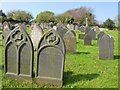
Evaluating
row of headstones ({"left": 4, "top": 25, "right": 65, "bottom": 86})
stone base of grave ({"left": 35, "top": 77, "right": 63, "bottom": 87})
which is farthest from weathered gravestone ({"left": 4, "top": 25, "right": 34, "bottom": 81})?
stone base of grave ({"left": 35, "top": 77, "right": 63, "bottom": 87})

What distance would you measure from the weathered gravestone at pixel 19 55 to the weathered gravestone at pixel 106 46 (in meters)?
4.45

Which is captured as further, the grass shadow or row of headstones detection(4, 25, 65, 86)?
the grass shadow

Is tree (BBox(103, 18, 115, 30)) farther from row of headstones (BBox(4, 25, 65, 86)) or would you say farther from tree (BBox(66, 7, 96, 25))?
row of headstones (BBox(4, 25, 65, 86))

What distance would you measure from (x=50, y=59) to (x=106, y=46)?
4.39m

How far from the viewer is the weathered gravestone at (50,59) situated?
246 inches

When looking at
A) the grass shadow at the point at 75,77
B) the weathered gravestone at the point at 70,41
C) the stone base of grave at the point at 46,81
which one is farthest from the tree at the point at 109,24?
the stone base of grave at the point at 46,81

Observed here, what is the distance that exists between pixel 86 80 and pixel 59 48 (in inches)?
52.8

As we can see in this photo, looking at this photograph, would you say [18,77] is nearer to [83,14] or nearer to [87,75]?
[87,75]

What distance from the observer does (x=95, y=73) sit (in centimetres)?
770

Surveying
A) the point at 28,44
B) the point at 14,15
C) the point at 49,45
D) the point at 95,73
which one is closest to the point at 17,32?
the point at 28,44

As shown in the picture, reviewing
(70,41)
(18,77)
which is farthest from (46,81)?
(70,41)

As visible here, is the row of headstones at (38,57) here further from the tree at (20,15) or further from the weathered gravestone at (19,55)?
the tree at (20,15)

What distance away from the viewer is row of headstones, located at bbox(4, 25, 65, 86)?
6.27 meters

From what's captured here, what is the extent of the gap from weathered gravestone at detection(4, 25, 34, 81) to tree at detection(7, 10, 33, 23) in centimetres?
6278
